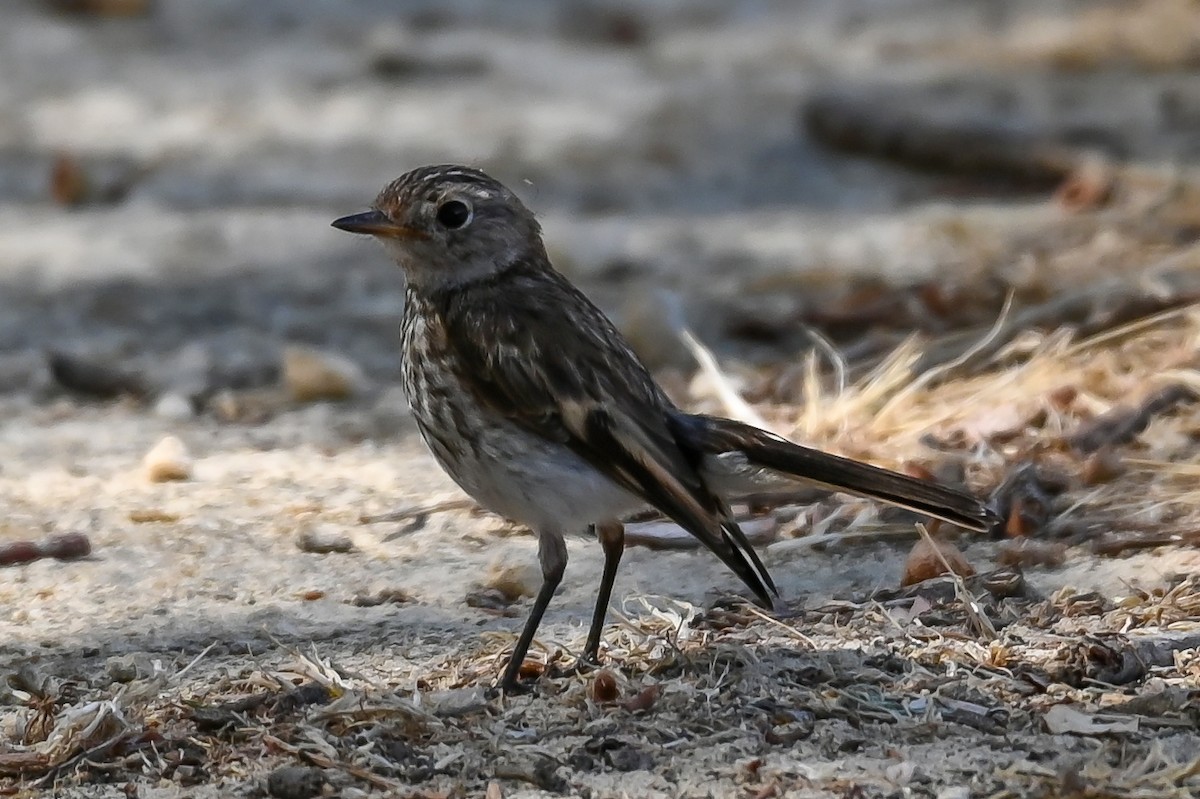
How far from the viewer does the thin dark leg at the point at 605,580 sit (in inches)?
163

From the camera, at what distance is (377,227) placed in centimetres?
459

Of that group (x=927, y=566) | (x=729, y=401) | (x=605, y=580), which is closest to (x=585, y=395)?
(x=605, y=580)

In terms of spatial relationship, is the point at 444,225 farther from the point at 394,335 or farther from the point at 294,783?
the point at 394,335

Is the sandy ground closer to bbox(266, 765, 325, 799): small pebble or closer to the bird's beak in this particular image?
bbox(266, 765, 325, 799): small pebble

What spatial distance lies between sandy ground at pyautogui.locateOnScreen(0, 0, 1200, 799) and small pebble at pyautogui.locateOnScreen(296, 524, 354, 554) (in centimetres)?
5

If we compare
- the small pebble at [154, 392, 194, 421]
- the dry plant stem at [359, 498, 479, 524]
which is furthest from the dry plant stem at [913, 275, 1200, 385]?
the small pebble at [154, 392, 194, 421]

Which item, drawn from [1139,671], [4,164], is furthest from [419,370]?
[4,164]

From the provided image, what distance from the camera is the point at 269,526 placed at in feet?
17.4

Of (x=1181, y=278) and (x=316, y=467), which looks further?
(x=1181, y=278)

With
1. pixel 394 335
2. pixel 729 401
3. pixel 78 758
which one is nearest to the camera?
pixel 78 758

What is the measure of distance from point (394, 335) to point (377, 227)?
2.96 meters

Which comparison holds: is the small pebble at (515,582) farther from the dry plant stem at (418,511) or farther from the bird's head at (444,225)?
the bird's head at (444,225)

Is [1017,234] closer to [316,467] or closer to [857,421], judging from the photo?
[857,421]

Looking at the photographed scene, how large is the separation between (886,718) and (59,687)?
183cm
